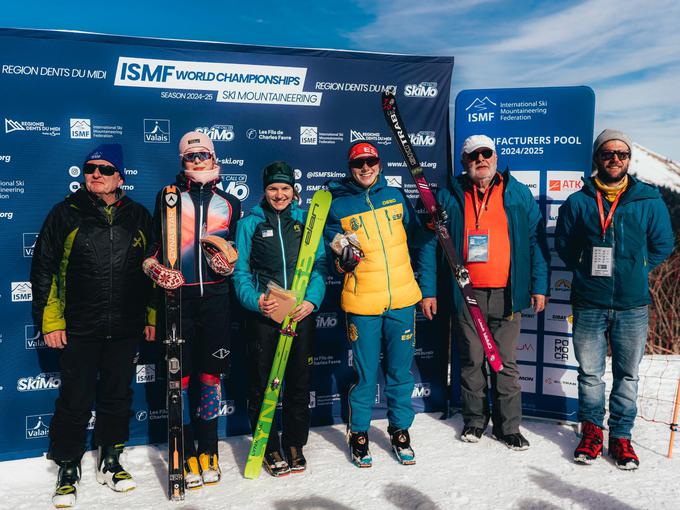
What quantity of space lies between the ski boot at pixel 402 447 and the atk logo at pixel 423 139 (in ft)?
7.20

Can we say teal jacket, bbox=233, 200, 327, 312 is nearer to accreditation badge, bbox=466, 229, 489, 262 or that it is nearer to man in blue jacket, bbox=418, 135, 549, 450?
man in blue jacket, bbox=418, 135, 549, 450

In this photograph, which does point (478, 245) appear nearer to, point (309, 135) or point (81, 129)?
point (309, 135)

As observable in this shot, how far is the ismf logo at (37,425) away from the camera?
390cm

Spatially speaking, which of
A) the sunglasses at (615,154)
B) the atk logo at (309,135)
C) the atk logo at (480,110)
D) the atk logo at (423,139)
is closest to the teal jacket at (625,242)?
the sunglasses at (615,154)

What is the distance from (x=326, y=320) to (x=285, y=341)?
103 cm

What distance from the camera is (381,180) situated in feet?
11.9

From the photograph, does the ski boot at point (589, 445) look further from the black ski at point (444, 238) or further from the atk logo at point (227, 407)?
the atk logo at point (227, 407)

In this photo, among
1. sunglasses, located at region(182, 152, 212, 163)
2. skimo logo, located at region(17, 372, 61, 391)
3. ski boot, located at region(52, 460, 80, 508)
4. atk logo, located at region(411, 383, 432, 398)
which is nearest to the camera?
ski boot, located at region(52, 460, 80, 508)

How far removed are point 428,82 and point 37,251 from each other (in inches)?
120

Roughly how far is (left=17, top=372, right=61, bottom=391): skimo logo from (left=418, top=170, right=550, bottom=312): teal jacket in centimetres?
263

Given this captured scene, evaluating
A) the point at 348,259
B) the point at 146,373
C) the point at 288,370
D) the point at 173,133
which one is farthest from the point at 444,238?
the point at 146,373

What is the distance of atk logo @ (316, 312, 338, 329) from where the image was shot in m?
4.38

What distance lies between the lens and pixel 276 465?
3506mm

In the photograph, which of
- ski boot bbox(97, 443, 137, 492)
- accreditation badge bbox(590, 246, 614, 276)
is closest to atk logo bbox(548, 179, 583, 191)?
accreditation badge bbox(590, 246, 614, 276)
